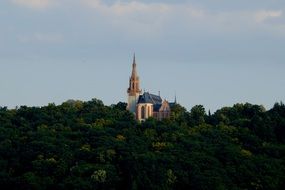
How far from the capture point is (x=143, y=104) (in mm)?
139375

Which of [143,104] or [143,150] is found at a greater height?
[143,104]

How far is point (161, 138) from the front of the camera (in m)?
121

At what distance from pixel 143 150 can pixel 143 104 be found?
85.2 feet

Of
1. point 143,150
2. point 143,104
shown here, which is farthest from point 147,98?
point 143,150

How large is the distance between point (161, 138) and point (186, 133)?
3.61 m

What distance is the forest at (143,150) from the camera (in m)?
105

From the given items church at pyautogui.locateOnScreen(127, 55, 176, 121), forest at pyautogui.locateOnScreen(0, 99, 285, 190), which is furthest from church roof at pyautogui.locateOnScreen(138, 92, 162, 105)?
forest at pyautogui.locateOnScreen(0, 99, 285, 190)

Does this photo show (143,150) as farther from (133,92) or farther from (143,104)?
(133,92)

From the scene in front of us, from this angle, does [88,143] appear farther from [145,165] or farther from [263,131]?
[263,131]

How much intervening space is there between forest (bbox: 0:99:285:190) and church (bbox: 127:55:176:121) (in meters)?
3.22

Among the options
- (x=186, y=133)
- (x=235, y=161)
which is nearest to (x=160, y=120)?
(x=186, y=133)

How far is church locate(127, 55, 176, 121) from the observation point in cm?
13912

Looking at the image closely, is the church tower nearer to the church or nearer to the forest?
the church

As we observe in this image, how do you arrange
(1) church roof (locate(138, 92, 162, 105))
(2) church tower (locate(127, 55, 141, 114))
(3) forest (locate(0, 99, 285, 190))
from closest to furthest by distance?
(3) forest (locate(0, 99, 285, 190)), (1) church roof (locate(138, 92, 162, 105)), (2) church tower (locate(127, 55, 141, 114))
